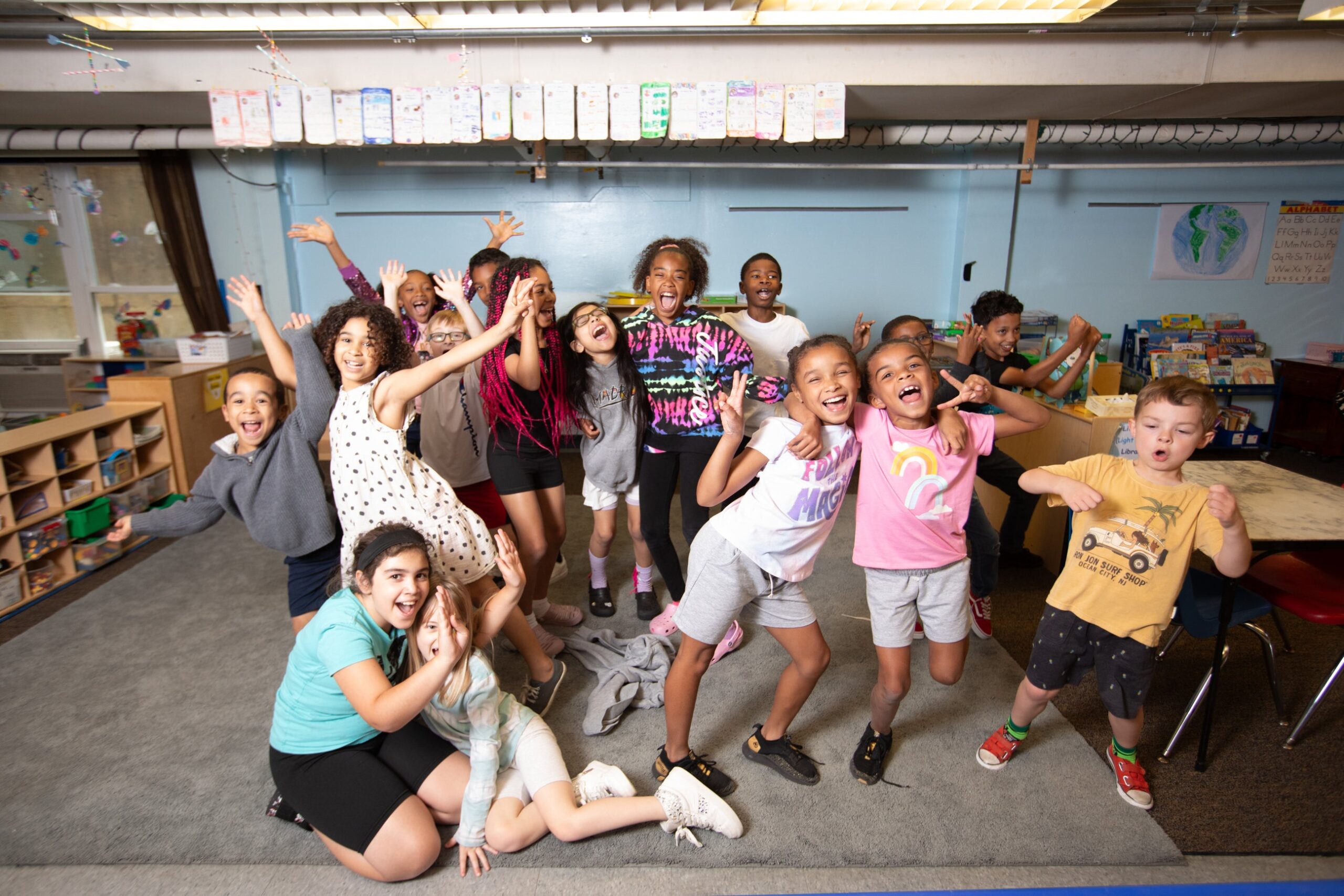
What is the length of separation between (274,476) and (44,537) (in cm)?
198

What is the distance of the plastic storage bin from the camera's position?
3.11 meters

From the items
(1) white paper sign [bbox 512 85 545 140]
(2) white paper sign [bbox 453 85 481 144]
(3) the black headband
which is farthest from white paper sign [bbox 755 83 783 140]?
(3) the black headband

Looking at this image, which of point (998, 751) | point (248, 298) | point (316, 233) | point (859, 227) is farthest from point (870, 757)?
A: point (859, 227)

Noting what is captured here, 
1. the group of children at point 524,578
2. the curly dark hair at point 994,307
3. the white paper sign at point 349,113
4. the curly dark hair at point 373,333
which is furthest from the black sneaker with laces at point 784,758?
the white paper sign at point 349,113

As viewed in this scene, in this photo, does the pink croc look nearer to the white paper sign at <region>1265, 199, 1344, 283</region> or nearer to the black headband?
the black headband

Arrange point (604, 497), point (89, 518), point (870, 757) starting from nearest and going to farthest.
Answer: point (870, 757)
point (604, 497)
point (89, 518)

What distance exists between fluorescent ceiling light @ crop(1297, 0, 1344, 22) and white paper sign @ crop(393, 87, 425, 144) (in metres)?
3.95

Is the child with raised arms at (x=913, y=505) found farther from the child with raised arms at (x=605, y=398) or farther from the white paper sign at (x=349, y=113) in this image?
the white paper sign at (x=349, y=113)

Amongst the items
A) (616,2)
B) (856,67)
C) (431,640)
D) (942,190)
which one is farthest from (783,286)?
(431,640)

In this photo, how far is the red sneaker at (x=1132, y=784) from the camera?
6.18 feet

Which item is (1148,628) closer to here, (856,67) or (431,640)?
(431,640)

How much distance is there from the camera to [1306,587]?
2.17 metres

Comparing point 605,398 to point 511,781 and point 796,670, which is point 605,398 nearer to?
point 796,670

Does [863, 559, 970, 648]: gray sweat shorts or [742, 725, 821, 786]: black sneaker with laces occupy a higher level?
[863, 559, 970, 648]: gray sweat shorts
